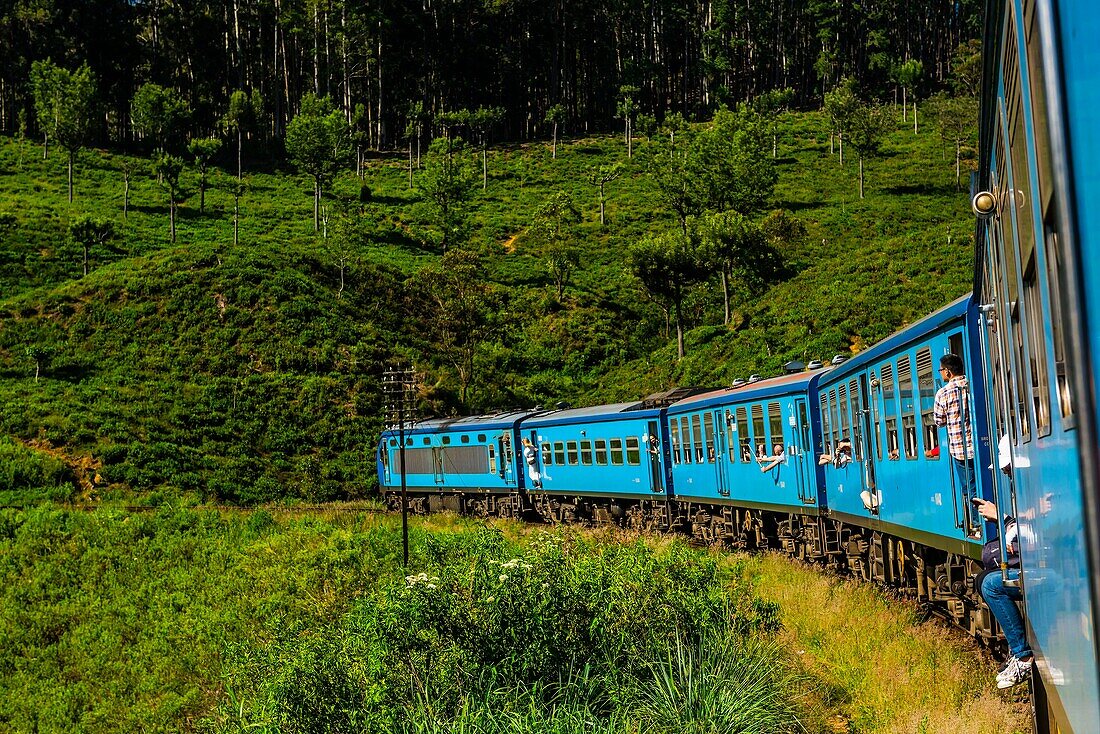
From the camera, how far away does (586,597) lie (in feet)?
38.6

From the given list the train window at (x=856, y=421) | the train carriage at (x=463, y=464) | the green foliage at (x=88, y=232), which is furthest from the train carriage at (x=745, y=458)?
the green foliage at (x=88, y=232)

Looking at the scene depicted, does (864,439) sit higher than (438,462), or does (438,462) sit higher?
(864,439)

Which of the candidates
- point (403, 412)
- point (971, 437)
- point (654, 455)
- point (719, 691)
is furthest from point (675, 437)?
point (971, 437)

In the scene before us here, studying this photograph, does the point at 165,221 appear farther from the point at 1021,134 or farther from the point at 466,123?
the point at 1021,134

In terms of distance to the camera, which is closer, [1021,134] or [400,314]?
[1021,134]

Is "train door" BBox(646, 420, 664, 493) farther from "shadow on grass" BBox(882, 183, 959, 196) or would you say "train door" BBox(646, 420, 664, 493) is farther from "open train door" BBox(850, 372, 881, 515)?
"shadow on grass" BBox(882, 183, 959, 196)

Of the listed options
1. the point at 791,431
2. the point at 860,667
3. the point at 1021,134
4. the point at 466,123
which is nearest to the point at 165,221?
the point at 466,123

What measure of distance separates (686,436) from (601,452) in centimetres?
404

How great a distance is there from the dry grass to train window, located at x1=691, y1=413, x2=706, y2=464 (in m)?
6.41

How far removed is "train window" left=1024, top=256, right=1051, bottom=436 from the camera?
3.28 metres

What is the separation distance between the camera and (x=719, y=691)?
33.2 feet

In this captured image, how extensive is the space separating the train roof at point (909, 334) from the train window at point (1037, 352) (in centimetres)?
505

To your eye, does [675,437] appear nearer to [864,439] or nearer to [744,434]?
[744,434]

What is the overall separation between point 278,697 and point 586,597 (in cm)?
334
